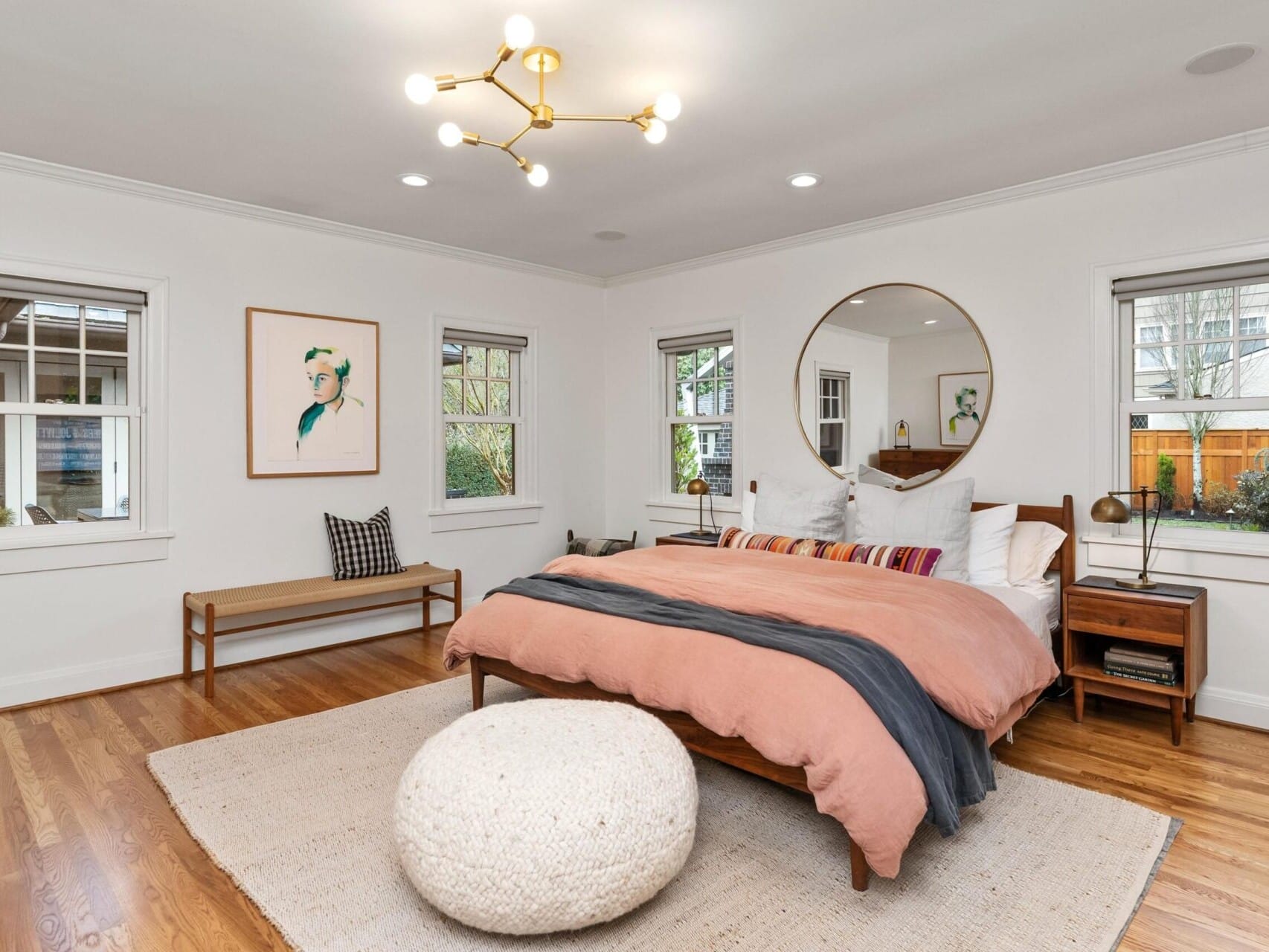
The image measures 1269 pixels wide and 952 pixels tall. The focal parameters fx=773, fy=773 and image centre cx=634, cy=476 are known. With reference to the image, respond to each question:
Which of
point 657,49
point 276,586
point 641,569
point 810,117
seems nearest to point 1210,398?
point 810,117

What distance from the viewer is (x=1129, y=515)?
3.57 m

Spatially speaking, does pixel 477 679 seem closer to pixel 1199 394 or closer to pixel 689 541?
pixel 689 541

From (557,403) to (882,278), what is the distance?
2.47m

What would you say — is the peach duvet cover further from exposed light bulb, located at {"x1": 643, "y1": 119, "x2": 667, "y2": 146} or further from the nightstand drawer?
exposed light bulb, located at {"x1": 643, "y1": 119, "x2": 667, "y2": 146}

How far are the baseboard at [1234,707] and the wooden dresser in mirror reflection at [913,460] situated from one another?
1.54 metres

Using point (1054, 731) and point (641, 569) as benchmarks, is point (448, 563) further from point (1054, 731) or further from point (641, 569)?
point (1054, 731)

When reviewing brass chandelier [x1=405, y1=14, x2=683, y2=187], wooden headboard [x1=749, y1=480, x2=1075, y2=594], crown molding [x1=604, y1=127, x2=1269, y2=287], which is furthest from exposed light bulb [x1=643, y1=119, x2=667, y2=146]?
wooden headboard [x1=749, y1=480, x2=1075, y2=594]

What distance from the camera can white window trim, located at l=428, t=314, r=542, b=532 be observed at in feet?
16.6

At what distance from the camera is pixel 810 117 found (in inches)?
120

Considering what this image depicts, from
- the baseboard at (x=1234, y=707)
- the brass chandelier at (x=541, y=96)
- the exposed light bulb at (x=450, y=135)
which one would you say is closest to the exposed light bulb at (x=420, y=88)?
the brass chandelier at (x=541, y=96)

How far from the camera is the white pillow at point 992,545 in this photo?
3.64m

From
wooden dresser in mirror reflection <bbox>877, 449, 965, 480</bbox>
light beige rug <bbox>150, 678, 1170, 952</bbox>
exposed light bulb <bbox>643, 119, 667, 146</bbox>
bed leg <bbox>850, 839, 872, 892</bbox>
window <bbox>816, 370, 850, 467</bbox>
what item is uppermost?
exposed light bulb <bbox>643, 119, 667, 146</bbox>

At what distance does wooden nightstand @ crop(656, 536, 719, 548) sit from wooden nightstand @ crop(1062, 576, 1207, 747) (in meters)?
1.87

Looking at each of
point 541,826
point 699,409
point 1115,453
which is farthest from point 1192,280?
point 541,826
